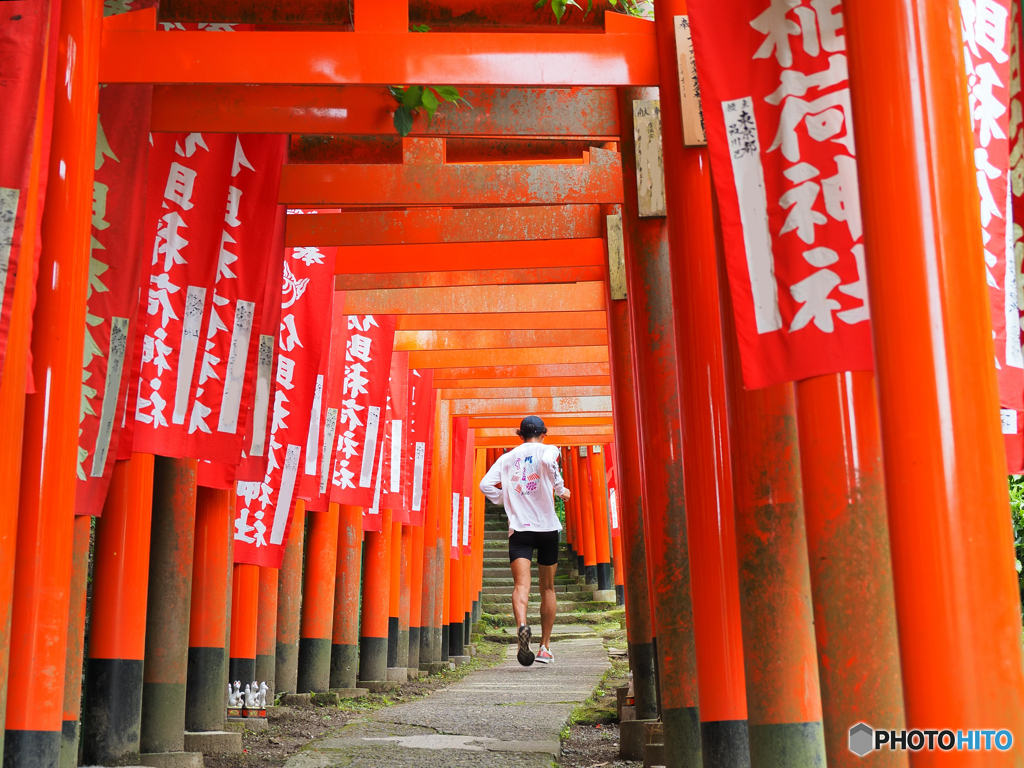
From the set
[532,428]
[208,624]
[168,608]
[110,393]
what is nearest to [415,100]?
[110,393]

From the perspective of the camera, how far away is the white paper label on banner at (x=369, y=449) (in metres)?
8.77

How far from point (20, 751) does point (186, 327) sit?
6.68 ft

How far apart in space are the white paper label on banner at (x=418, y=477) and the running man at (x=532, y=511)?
93 centimetres

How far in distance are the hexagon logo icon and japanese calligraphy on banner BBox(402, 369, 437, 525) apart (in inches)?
335

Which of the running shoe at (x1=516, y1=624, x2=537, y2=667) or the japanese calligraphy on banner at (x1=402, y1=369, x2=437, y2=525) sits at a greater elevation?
the japanese calligraphy on banner at (x1=402, y1=369, x2=437, y2=525)

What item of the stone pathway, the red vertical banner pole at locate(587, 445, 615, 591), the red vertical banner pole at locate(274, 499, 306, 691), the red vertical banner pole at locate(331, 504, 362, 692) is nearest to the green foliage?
the stone pathway

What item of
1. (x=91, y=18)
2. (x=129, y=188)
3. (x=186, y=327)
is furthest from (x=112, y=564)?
(x=91, y=18)

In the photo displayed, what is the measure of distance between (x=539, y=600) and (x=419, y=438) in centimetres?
952

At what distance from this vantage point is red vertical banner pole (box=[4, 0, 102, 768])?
3686mm

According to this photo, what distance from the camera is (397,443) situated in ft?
33.7

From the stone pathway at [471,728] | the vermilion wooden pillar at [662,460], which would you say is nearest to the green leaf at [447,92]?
the vermilion wooden pillar at [662,460]

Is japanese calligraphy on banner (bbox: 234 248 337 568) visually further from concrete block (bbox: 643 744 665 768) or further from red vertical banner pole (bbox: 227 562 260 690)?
concrete block (bbox: 643 744 665 768)

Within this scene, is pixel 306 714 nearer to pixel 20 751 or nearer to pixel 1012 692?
pixel 20 751

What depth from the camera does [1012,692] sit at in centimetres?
211
